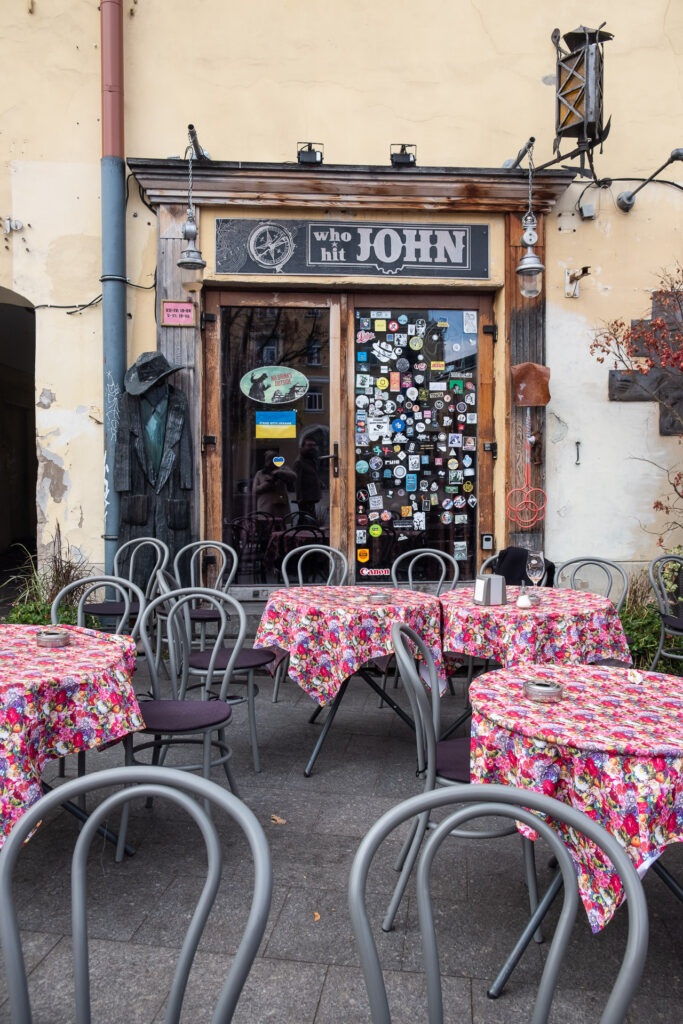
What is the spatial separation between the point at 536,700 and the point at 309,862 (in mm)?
1130

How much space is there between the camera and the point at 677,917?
2619 mm

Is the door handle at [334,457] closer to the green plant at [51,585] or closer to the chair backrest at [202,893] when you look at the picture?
the green plant at [51,585]

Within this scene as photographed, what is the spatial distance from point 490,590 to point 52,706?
218cm

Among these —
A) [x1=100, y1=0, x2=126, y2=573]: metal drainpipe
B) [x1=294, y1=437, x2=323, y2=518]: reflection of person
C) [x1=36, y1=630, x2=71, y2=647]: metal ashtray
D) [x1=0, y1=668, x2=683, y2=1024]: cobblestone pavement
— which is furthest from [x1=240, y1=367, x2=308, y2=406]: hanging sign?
[x1=36, y1=630, x2=71, y2=647]: metal ashtray

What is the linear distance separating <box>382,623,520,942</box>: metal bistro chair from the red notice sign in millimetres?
4151

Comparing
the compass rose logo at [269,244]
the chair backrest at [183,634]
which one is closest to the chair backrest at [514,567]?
the chair backrest at [183,634]

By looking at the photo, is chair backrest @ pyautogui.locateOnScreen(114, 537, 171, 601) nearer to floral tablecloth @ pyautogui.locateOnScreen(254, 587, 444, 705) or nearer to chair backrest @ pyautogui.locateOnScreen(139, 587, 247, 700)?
chair backrest @ pyautogui.locateOnScreen(139, 587, 247, 700)

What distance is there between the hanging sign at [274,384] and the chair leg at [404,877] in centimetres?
424

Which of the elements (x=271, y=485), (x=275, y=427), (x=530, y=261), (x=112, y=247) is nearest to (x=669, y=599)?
(x=530, y=261)

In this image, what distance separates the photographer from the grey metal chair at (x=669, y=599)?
501 cm

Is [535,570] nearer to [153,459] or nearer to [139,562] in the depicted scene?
[139,562]

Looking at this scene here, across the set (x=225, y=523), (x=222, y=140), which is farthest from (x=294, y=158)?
(x=225, y=523)

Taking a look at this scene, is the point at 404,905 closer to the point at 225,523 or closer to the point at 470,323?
the point at 225,523

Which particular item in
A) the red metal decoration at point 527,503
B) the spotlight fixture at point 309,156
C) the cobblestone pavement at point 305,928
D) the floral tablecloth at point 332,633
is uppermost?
the spotlight fixture at point 309,156
